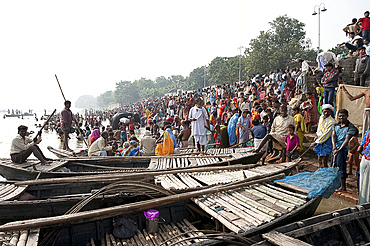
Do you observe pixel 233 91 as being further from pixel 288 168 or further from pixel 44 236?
pixel 44 236

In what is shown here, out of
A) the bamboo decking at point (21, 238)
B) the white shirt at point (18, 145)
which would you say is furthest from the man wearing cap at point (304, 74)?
the bamboo decking at point (21, 238)

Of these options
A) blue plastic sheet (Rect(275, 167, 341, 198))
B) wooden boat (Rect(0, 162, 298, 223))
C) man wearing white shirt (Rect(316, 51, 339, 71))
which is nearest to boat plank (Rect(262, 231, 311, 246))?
blue plastic sheet (Rect(275, 167, 341, 198))

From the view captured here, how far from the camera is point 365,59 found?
914 centimetres

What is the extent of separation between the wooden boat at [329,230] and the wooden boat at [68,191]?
1423mm

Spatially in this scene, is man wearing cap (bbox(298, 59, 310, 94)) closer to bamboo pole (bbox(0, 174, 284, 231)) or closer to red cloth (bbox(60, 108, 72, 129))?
bamboo pole (bbox(0, 174, 284, 231))

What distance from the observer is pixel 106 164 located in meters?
7.42

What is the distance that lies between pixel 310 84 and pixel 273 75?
641 cm

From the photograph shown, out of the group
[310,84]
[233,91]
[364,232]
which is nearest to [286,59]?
[233,91]

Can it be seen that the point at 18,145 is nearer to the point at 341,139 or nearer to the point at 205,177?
the point at 205,177

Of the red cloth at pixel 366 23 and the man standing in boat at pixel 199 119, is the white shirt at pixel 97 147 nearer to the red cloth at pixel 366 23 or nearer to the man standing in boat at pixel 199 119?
the man standing in boat at pixel 199 119

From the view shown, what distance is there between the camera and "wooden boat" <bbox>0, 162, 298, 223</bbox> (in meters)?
4.44

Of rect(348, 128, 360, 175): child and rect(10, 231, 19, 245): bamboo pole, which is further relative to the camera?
rect(348, 128, 360, 175): child

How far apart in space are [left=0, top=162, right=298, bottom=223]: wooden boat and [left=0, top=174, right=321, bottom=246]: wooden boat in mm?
394

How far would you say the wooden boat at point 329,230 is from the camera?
3.29 m
